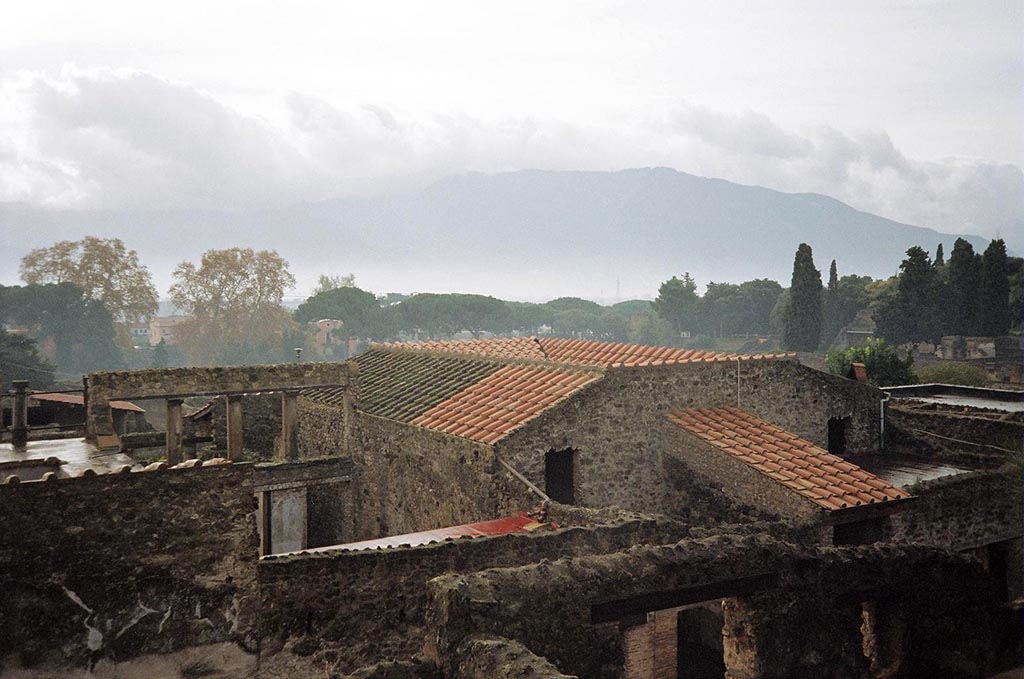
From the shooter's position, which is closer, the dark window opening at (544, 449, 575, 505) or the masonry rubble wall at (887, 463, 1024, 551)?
the dark window opening at (544, 449, 575, 505)

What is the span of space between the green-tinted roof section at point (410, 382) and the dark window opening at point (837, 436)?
658cm

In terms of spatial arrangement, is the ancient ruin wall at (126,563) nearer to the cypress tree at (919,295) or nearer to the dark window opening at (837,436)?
the dark window opening at (837,436)

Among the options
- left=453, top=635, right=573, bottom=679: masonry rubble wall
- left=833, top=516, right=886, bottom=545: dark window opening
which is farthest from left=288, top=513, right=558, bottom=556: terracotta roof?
left=833, top=516, right=886, bottom=545: dark window opening

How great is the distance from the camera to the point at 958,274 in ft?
171

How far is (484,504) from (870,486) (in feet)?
18.6

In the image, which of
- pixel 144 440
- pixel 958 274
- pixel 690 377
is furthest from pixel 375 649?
pixel 958 274

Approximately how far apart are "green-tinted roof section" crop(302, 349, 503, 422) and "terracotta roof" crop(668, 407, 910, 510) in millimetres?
4782

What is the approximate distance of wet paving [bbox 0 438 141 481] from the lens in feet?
41.1

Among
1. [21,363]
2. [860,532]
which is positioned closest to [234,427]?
[860,532]

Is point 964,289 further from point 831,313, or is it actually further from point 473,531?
point 473,531

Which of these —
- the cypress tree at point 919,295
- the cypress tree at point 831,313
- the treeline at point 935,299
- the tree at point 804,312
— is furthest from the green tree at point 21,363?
the cypress tree at point 831,313

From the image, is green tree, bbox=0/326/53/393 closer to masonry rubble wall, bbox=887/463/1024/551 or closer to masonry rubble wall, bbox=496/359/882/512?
masonry rubble wall, bbox=496/359/882/512

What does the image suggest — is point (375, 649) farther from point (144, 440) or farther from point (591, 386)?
point (144, 440)

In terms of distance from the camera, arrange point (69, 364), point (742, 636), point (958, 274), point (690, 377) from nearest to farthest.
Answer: point (742, 636)
point (690, 377)
point (958, 274)
point (69, 364)
